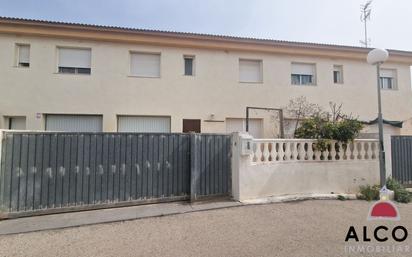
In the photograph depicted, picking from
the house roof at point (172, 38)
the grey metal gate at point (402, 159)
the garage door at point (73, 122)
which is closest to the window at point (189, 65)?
the house roof at point (172, 38)

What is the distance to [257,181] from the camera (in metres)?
5.72

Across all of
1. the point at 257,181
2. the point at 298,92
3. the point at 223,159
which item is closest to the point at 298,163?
the point at 257,181

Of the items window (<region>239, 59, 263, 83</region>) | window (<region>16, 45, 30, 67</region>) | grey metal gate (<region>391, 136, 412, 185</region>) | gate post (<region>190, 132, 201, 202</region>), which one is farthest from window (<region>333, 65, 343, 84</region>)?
window (<region>16, 45, 30, 67</region>)

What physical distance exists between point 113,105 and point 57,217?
5.54 m

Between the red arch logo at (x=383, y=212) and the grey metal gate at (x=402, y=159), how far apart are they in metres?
2.55

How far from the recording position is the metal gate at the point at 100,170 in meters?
4.78

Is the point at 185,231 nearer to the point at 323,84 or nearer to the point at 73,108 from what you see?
the point at 73,108

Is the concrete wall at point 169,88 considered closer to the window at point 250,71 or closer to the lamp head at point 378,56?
the window at point 250,71

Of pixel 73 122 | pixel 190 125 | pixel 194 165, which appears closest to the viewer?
pixel 194 165

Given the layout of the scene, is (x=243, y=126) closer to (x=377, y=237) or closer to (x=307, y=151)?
(x=307, y=151)

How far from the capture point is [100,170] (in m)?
5.30

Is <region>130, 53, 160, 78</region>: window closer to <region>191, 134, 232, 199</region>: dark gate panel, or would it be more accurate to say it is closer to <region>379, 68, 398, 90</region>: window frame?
<region>191, 134, 232, 199</region>: dark gate panel

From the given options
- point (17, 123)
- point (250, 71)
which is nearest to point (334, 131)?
point (250, 71)

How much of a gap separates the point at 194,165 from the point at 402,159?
694cm
